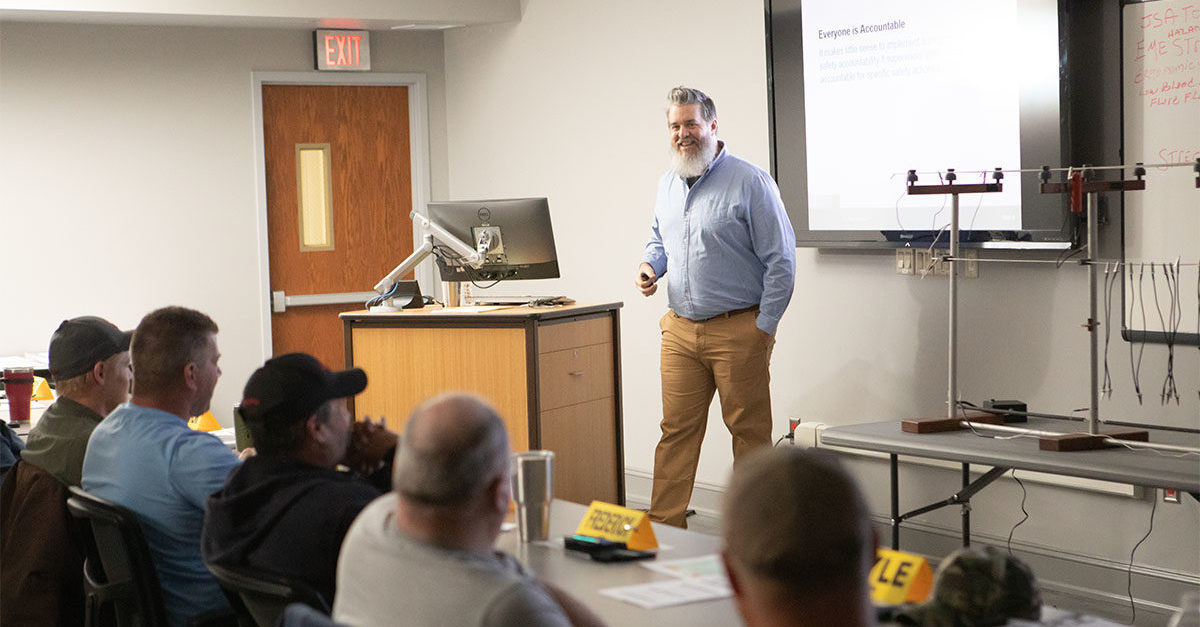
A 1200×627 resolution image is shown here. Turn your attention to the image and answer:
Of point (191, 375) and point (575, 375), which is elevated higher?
point (191, 375)

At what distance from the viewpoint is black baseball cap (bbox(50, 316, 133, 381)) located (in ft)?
10.9

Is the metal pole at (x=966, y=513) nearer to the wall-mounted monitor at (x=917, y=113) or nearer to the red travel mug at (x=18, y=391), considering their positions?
the wall-mounted monitor at (x=917, y=113)

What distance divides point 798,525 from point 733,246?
3725 millimetres

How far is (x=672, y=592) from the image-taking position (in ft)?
6.50

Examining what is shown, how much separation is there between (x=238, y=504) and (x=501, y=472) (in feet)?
2.56

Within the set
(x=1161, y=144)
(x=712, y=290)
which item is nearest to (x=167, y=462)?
(x=712, y=290)

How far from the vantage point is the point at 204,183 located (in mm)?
7219

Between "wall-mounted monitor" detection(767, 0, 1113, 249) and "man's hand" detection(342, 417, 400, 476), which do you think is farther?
"wall-mounted monitor" detection(767, 0, 1113, 249)

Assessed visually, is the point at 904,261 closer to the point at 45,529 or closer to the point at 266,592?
the point at 45,529

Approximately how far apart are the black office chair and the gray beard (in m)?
3.05

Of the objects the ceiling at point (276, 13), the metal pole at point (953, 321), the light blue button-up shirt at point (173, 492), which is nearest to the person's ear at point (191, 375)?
the light blue button-up shirt at point (173, 492)

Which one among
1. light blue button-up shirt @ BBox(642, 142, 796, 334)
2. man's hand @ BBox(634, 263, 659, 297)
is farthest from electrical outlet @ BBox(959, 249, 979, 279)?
man's hand @ BBox(634, 263, 659, 297)

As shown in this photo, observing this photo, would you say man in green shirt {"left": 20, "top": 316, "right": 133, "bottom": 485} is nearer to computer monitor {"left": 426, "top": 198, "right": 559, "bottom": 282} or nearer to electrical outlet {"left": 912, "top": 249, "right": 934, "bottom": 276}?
computer monitor {"left": 426, "top": 198, "right": 559, "bottom": 282}

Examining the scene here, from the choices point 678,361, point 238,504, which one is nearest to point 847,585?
point 238,504
